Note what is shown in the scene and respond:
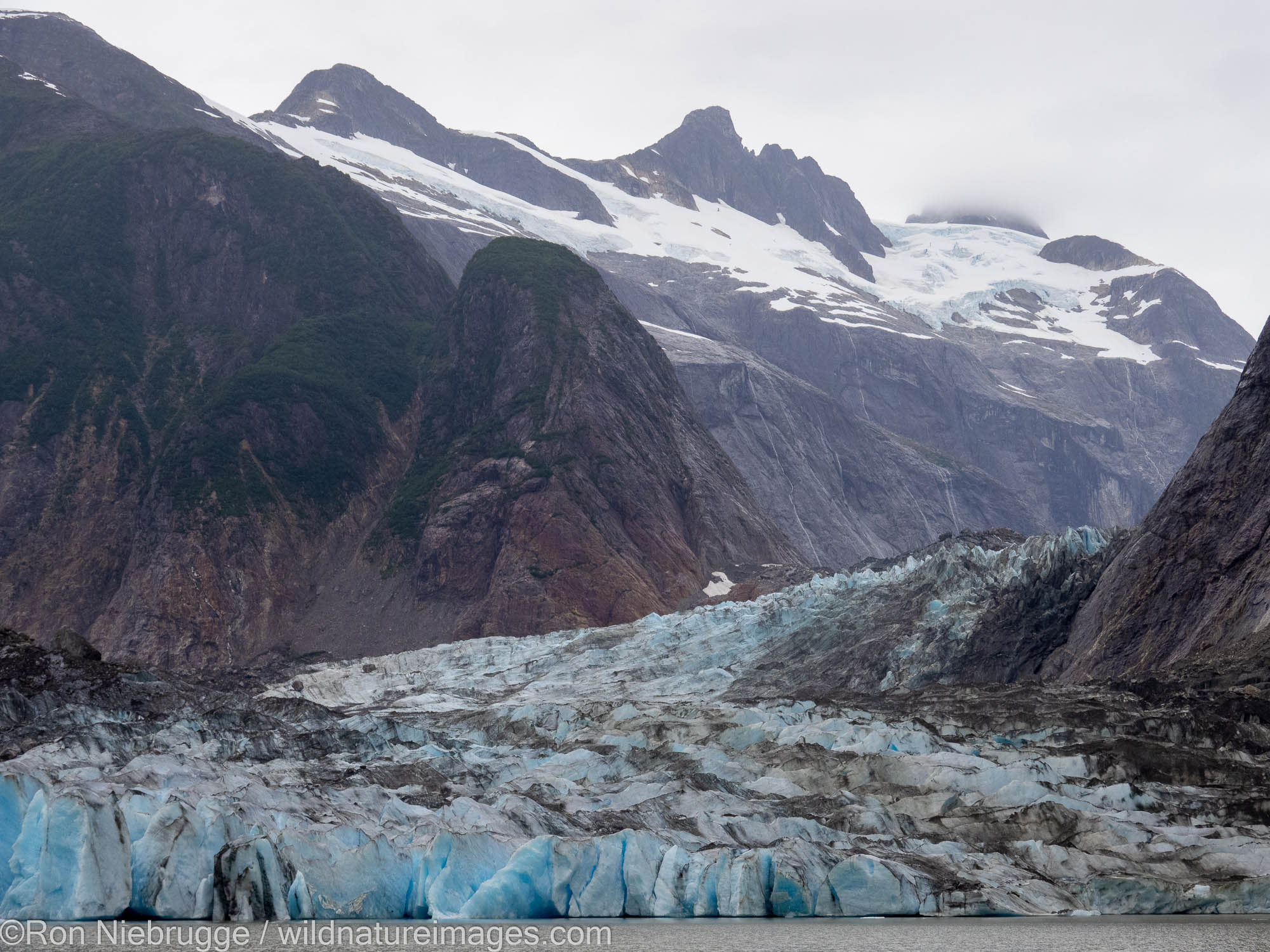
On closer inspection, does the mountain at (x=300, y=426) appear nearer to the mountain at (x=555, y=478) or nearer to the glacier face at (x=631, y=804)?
the mountain at (x=555, y=478)

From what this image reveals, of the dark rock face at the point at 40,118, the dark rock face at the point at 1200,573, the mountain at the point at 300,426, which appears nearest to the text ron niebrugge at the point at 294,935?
the dark rock face at the point at 1200,573

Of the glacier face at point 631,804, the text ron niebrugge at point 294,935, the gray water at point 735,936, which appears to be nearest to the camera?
the gray water at point 735,936

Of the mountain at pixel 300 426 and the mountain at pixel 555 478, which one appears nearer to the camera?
the mountain at pixel 300 426

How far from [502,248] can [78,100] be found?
216ft

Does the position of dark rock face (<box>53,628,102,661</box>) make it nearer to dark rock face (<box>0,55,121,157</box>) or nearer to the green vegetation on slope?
the green vegetation on slope

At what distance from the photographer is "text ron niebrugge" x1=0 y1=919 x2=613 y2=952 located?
2988 centimetres

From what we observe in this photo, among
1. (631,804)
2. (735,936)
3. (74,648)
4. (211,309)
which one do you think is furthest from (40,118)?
(735,936)

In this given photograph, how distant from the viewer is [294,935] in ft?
102

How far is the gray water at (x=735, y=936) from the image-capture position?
96.7ft

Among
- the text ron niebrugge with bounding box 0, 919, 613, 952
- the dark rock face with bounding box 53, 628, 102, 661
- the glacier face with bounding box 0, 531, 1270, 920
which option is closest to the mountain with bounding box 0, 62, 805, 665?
the dark rock face with bounding box 53, 628, 102, 661

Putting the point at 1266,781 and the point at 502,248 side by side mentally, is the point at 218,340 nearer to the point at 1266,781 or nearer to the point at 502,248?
the point at 502,248

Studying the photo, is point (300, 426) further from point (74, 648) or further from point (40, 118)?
point (74, 648)

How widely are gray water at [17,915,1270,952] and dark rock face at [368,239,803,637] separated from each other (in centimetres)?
8641

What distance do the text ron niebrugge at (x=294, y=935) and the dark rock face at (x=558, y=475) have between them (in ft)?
285
